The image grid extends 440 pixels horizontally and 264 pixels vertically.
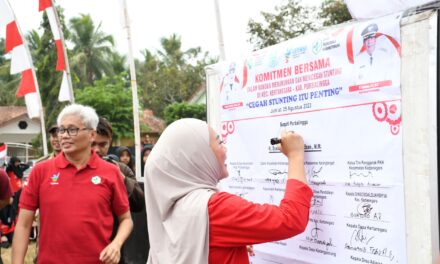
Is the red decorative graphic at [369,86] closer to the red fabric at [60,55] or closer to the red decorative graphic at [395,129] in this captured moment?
the red decorative graphic at [395,129]

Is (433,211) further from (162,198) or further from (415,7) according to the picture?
(162,198)

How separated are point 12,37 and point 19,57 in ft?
1.59

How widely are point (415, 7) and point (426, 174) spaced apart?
0.58 m

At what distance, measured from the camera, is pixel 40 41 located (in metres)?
27.1

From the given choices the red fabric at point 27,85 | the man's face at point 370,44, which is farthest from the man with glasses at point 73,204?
the red fabric at point 27,85

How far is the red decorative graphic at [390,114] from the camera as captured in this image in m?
1.78

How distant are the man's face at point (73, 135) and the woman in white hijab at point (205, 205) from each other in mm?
924

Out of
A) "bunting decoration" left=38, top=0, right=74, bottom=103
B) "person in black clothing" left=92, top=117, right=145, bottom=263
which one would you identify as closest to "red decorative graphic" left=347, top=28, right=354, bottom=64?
"person in black clothing" left=92, top=117, right=145, bottom=263

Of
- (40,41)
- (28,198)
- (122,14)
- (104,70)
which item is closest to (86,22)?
(104,70)

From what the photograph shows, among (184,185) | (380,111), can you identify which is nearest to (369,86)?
(380,111)

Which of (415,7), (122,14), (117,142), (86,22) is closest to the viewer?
(415,7)

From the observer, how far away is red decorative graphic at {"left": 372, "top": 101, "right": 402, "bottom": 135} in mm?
1783

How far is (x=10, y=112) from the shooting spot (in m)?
38.3

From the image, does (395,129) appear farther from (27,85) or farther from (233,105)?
(27,85)
